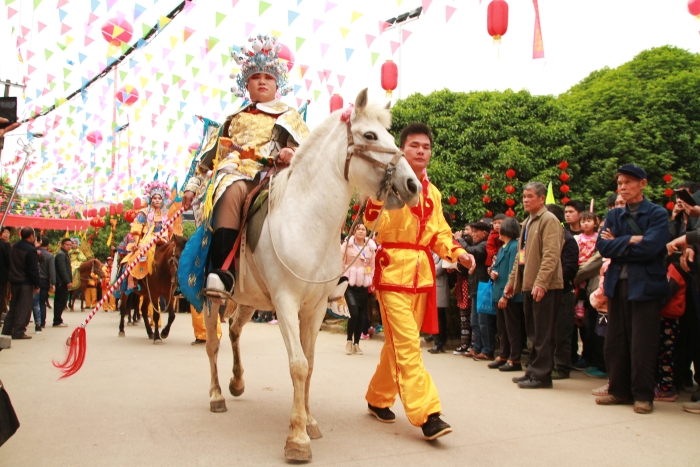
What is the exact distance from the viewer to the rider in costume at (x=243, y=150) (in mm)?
4516

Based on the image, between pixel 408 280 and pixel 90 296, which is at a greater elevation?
pixel 408 280

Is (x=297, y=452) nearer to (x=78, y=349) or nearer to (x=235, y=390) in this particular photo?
(x=235, y=390)

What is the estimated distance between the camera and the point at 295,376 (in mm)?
3824

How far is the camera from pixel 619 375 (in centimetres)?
531

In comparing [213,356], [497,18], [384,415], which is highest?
[497,18]

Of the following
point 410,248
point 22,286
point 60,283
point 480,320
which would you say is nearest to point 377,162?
point 410,248

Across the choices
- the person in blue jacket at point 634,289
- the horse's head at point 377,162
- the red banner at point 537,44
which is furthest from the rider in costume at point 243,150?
the red banner at point 537,44

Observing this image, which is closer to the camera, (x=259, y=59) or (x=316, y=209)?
(x=316, y=209)

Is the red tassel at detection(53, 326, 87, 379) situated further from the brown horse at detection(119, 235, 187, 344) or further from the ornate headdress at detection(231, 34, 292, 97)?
the brown horse at detection(119, 235, 187, 344)

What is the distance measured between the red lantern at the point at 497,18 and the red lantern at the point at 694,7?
2266 mm

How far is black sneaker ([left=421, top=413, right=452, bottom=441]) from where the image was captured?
3904mm

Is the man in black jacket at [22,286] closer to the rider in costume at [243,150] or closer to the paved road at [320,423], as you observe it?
the paved road at [320,423]

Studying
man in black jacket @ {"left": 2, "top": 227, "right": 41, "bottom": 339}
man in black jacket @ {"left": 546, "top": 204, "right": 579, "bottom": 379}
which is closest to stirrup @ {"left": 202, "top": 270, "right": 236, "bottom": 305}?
man in black jacket @ {"left": 546, "top": 204, "right": 579, "bottom": 379}

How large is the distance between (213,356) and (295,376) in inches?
66.3
